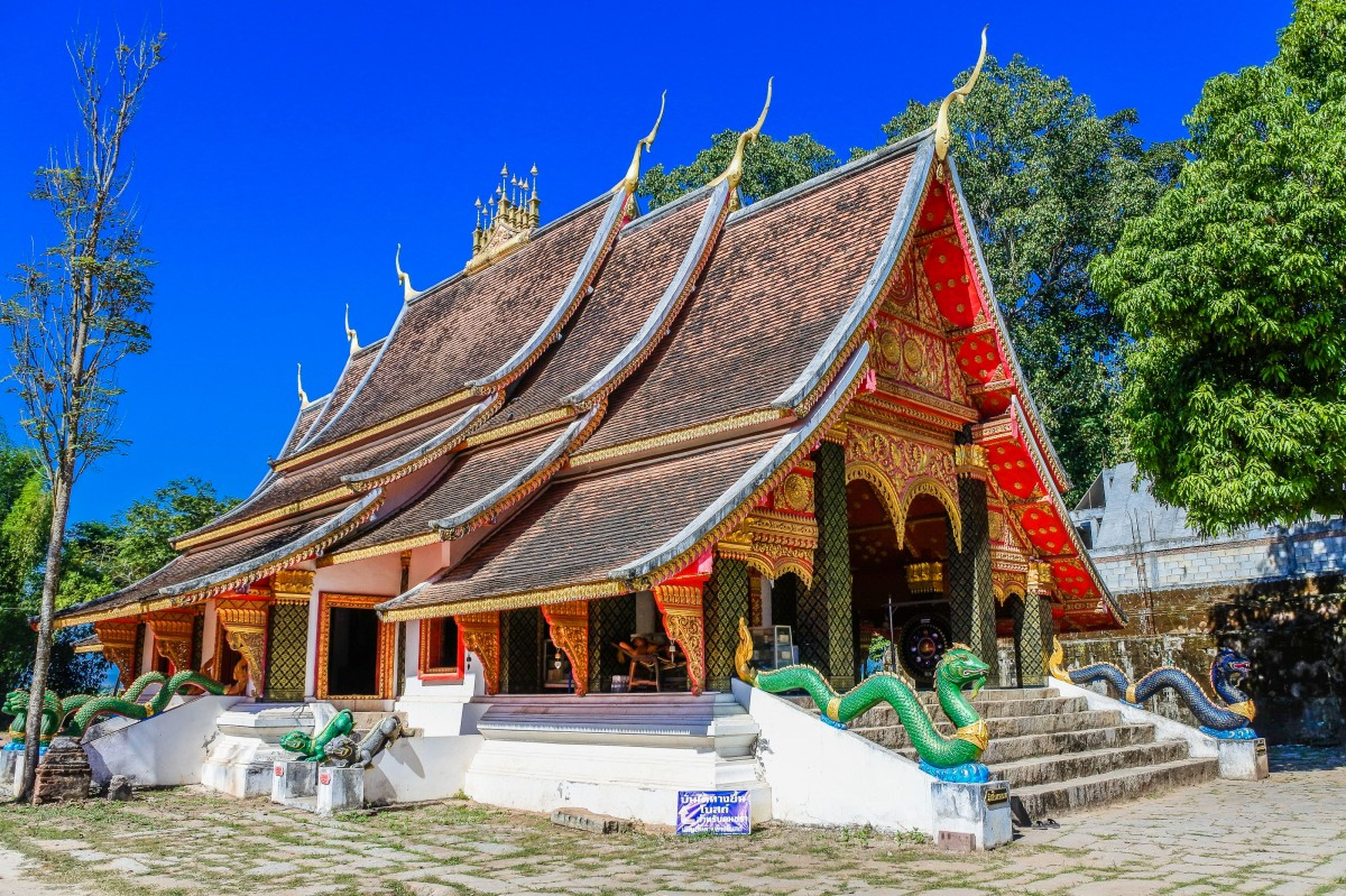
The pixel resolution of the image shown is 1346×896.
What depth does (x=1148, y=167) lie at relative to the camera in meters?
27.8

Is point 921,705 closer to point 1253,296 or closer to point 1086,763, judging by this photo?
point 1086,763

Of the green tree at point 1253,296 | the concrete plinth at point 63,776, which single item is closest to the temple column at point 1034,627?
the green tree at point 1253,296

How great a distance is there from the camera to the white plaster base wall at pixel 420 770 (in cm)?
908

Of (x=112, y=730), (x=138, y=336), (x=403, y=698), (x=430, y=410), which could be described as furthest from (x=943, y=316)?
(x=112, y=730)

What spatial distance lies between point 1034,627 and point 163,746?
30.7 ft

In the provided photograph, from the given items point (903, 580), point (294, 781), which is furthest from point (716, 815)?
point (903, 580)

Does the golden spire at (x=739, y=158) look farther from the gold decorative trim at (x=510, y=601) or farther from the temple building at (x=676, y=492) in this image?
the gold decorative trim at (x=510, y=601)

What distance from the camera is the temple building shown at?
878 centimetres

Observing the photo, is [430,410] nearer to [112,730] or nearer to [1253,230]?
[112,730]

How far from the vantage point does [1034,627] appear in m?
12.1

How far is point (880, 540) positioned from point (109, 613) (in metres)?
9.21

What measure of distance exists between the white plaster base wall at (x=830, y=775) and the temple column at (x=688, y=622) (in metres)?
0.35

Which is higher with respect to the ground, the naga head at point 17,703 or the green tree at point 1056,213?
the green tree at point 1056,213

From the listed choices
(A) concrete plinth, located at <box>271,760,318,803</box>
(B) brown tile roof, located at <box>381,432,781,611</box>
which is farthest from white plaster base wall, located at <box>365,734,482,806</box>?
(B) brown tile roof, located at <box>381,432,781,611</box>
